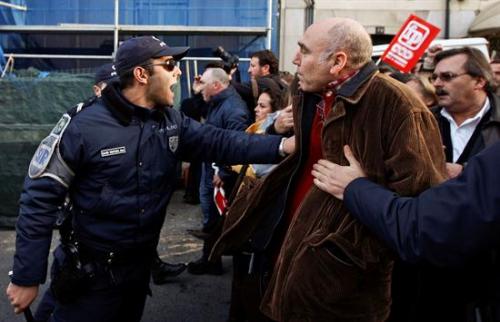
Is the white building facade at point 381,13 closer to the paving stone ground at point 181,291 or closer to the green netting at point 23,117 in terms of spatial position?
the green netting at point 23,117

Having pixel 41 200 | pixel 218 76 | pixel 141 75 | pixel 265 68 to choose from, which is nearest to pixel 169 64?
pixel 141 75

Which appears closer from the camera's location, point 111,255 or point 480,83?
point 111,255

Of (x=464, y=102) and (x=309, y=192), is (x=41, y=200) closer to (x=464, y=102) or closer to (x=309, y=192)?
(x=309, y=192)

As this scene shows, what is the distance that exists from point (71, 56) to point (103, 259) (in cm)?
940

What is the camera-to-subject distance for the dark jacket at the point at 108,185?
2.49 m

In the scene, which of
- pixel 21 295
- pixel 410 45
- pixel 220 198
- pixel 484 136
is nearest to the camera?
pixel 21 295

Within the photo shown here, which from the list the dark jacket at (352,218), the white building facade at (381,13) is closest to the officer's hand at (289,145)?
the dark jacket at (352,218)

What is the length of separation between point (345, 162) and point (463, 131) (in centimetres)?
145

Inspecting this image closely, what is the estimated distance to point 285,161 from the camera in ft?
8.31

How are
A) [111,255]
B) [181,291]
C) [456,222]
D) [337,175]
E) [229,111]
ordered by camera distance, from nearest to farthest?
[456,222]
[337,175]
[111,255]
[181,291]
[229,111]

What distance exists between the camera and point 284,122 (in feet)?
9.29

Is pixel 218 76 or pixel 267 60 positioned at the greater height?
pixel 267 60

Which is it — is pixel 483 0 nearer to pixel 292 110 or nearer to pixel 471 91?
pixel 471 91

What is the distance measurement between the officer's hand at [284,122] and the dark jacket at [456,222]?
1.25 m
